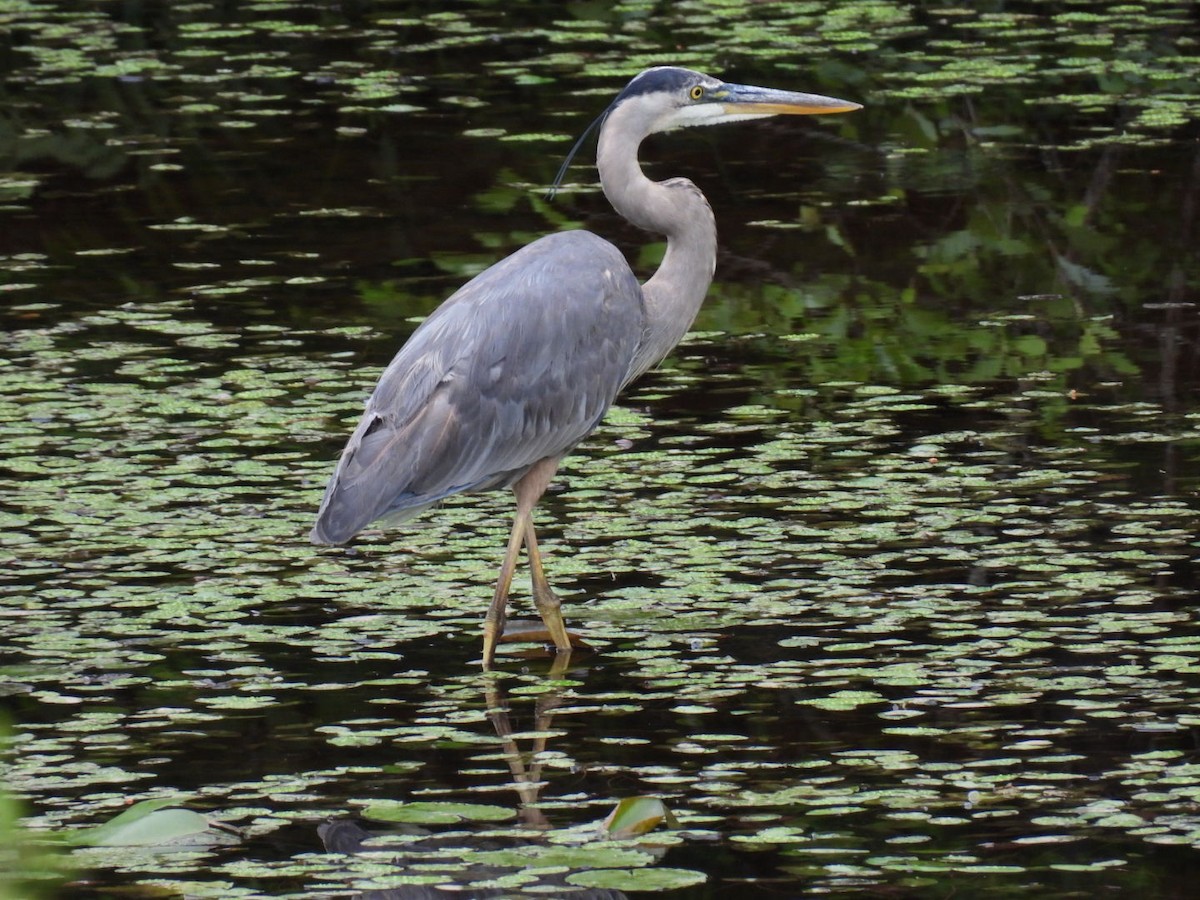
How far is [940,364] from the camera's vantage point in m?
7.93

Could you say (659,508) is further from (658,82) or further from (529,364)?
(658,82)

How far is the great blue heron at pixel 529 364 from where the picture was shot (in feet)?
18.7

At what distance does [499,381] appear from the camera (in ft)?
19.5

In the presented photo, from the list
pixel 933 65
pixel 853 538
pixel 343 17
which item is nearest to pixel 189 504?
pixel 853 538

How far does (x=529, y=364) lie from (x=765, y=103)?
52.0 inches

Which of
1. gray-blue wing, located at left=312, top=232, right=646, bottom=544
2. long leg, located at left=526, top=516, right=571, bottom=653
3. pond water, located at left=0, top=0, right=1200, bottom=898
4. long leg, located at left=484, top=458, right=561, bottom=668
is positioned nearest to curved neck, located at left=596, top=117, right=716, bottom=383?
gray-blue wing, located at left=312, top=232, right=646, bottom=544

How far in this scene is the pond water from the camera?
15.0 ft

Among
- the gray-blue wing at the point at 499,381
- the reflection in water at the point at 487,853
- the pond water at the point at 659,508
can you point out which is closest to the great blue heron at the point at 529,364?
the gray-blue wing at the point at 499,381

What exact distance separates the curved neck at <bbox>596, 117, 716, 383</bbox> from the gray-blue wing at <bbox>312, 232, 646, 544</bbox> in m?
0.19

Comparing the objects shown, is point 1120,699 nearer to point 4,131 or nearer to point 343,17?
point 4,131

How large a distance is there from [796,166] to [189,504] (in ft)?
16.0

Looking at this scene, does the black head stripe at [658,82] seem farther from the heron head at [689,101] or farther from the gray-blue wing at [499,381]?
the gray-blue wing at [499,381]

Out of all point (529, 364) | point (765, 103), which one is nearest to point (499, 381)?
point (529, 364)

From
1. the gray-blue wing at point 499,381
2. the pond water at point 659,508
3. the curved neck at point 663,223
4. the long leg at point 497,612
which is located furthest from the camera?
the curved neck at point 663,223
